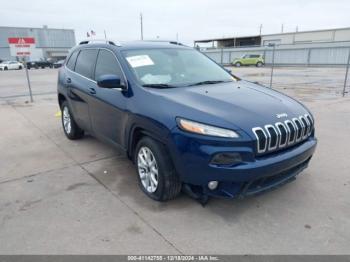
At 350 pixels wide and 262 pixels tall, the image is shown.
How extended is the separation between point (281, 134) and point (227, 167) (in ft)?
2.10

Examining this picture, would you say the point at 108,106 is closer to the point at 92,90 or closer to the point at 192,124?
the point at 92,90

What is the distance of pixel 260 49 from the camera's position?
37062 mm

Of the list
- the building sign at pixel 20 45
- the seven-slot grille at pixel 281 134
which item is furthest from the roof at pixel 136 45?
the building sign at pixel 20 45

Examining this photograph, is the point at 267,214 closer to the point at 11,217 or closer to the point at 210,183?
the point at 210,183

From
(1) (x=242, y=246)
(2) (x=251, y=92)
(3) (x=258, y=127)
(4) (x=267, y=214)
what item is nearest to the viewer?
(1) (x=242, y=246)

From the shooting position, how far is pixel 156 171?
126 inches

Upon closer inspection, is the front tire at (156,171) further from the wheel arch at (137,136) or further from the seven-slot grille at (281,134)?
the seven-slot grille at (281,134)

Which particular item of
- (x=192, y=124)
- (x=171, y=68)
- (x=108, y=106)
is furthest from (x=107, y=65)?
(x=192, y=124)

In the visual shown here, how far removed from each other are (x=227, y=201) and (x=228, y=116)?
1031mm

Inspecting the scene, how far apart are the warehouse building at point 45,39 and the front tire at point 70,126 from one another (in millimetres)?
67509

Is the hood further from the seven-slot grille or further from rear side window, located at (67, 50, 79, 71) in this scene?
rear side window, located at (67, 50, 79, 71)

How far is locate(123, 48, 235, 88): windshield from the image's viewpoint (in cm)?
364

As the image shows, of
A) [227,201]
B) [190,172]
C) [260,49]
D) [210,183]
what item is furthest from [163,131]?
[260,49]

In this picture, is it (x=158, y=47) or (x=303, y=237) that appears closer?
(x=303, y=237)
